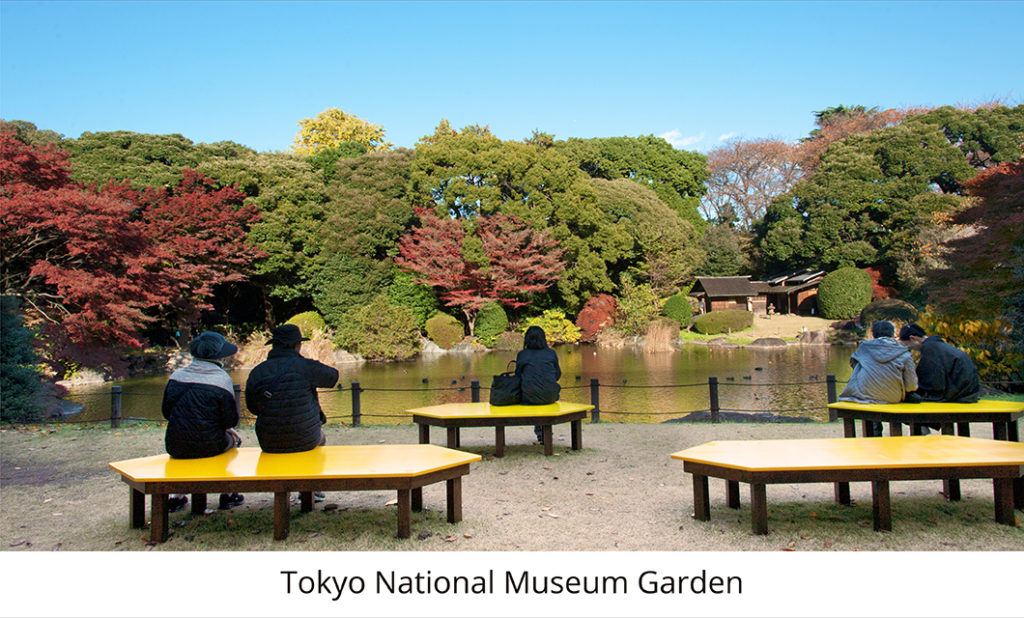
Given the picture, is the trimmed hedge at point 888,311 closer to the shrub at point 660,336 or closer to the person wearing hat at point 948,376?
the shrub at point 660,336

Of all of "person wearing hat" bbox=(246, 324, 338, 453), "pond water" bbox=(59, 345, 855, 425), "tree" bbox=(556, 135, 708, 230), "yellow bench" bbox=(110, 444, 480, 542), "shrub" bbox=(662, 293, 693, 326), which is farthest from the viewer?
"tree" bbox=(556, 135, 708, 230)

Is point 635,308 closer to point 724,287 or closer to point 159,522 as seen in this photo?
point 724,287

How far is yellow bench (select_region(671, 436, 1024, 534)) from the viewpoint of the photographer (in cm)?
379

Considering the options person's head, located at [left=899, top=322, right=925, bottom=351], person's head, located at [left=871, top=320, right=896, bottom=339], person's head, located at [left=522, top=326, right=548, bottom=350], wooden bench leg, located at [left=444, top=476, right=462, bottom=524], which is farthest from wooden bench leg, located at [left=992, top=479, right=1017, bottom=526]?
person's head, located at [left=522, top=326, right=548, bottom=350]

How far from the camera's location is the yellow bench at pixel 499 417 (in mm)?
6418

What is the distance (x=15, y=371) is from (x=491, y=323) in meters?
17.1

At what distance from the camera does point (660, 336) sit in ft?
85.0

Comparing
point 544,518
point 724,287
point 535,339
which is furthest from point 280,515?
point 724,287

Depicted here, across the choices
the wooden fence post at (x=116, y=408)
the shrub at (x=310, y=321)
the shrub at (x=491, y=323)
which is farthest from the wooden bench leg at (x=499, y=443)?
the shrub at (x=310, y=321)

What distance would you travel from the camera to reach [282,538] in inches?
159

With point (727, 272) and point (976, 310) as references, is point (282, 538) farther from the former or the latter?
point (727, 272)

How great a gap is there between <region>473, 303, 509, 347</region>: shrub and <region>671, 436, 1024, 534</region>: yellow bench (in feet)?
71.5

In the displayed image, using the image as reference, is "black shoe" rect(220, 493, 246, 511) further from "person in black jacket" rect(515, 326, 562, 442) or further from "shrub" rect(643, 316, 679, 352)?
"shrub" rect(643, 316, 679, 352)

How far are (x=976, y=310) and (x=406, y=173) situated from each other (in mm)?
21714
